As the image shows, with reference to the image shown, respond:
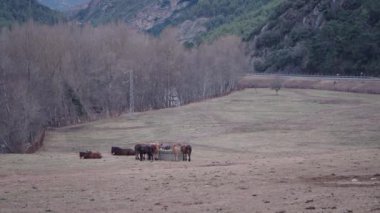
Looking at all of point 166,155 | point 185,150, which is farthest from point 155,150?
point 185,150

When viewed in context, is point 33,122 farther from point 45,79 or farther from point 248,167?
point 248,167

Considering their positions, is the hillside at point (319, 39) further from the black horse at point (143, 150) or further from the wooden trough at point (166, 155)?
the black horse at point (143, 150)

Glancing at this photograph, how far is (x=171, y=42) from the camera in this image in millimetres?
104188

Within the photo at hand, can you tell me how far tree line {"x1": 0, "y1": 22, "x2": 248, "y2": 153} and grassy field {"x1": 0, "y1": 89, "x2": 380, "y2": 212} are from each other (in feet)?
33.1

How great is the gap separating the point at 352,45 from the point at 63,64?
200ft

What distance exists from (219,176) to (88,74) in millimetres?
64038

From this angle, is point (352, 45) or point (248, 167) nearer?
point (248, 167)

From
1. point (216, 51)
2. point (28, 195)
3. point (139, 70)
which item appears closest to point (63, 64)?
point (139, 70)

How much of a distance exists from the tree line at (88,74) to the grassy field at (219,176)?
10081 millimetres

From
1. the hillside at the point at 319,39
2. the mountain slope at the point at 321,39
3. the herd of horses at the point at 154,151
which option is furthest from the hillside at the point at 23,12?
the herd of horses at the point at 154,151

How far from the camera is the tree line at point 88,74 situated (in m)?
66.2

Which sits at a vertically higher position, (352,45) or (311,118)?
(352,45)

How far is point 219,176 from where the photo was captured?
25.1 m

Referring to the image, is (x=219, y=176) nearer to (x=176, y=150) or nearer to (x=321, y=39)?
(x=176, y=150)
